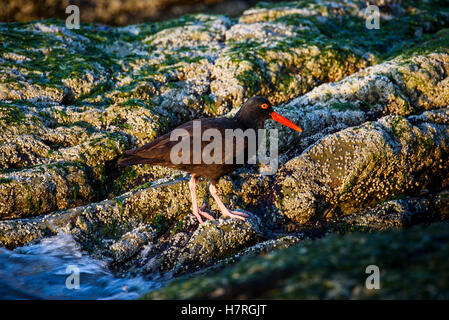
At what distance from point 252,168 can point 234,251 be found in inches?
64.3

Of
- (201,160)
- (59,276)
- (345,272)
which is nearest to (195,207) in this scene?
(201,160)

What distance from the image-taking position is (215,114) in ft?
25.4

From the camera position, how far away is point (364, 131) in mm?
6086

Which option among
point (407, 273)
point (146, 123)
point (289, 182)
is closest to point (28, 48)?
point (146, 123)

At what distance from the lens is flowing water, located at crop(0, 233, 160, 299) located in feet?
15.6

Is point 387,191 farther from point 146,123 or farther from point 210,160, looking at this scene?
point 146,123

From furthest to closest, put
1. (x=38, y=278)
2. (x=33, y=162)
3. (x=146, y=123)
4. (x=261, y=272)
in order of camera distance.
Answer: (x=146, y=123), (x=33, y=162), (x=38, y=278), (x=261, y=272)

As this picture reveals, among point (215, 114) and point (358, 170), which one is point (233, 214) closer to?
point (358, 170)

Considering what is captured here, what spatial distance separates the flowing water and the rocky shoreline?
13 cm

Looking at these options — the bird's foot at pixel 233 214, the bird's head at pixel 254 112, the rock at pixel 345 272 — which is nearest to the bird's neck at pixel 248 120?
the bird's head at pixel 254 112

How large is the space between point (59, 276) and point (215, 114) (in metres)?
4.10

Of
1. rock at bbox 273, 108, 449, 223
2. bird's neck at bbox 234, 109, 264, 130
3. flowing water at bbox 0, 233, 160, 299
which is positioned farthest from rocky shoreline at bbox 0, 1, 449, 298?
bird's neck at bbox 234, 109, 264, 130

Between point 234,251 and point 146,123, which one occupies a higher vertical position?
point 146,123

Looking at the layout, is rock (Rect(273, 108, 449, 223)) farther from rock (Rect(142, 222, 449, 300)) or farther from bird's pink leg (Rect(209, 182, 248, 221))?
rock (Rect(142, 222, 449, 300))
